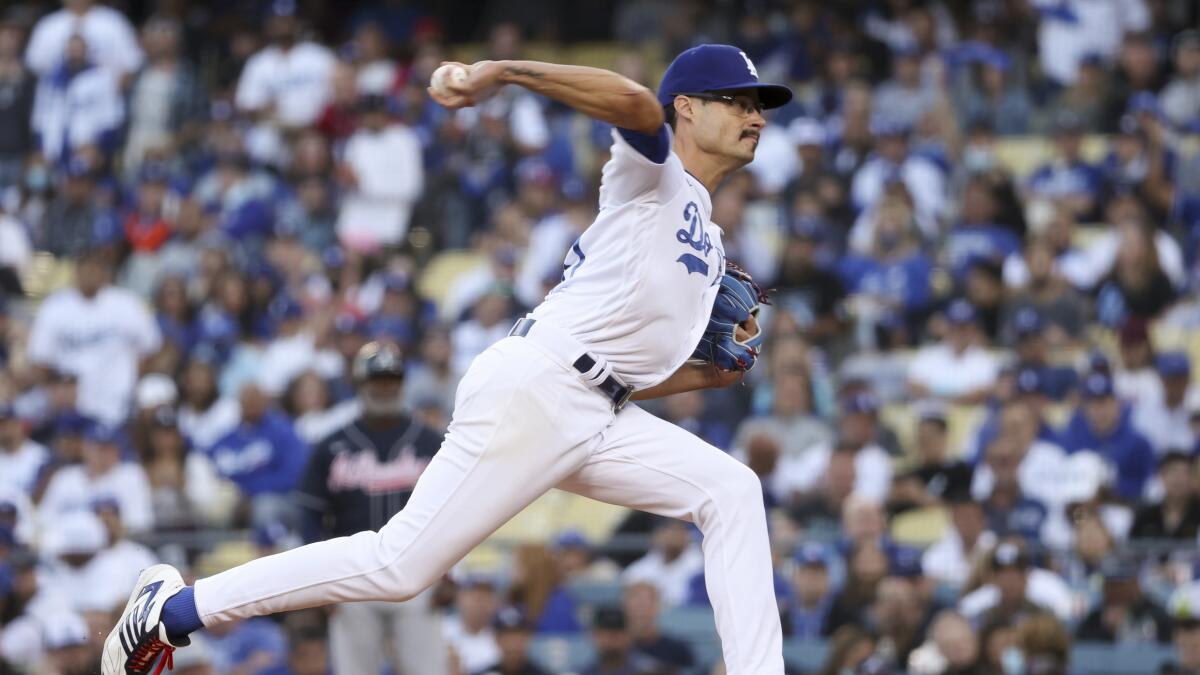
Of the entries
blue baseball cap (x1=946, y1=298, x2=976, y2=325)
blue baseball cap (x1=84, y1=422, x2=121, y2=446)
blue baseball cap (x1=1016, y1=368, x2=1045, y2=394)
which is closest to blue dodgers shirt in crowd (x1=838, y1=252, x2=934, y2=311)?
blue baseball cap (x1=946, y1=298, x2=976, y2=325)

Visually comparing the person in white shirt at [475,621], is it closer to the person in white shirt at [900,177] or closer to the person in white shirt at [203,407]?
the person in white shirt at [203,407]

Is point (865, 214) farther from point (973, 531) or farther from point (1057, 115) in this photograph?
point (973, 531)

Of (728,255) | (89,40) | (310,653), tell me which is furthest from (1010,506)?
(89,40)

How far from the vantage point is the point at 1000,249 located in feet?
38.5

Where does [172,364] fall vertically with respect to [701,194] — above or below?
below

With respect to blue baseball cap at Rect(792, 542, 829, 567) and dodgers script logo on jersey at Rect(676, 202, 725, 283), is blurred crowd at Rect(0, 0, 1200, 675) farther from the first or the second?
dodgers script logo on jersey at Rect(676, 202, 725, 283)


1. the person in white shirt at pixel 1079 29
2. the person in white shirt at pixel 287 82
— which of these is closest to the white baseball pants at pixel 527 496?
the person in white shirt at pixel 1079 29

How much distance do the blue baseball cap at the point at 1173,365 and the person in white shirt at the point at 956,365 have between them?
3.13 feet

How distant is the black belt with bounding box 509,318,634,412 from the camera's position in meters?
5.25

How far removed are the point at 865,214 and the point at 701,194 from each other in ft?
23.0

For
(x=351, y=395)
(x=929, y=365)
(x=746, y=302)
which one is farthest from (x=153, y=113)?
(x=746, y=302)

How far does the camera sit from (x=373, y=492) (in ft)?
26.7

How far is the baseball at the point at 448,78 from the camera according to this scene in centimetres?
474

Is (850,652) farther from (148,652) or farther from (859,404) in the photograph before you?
(148,652)
